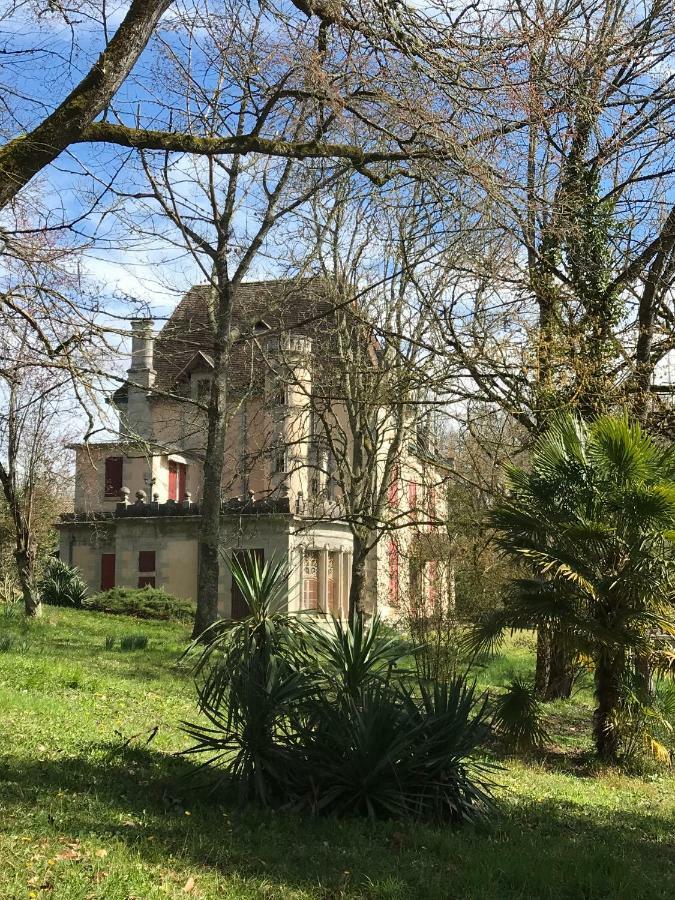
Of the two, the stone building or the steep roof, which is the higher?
the steep roof

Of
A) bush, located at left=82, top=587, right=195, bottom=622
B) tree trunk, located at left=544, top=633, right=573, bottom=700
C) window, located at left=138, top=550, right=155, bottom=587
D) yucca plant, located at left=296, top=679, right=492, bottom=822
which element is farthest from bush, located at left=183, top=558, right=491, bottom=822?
window, located at left=138, top=550, right=155, bottom=587

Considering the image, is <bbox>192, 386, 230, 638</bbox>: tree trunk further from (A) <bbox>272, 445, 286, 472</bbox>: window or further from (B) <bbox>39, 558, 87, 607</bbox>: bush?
(B) <bbox>39, 558, 87, 607</bbox>: bush

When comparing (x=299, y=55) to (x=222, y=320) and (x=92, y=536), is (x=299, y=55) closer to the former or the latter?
(x=222, y=320)

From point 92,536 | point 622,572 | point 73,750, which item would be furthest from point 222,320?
point 92,536

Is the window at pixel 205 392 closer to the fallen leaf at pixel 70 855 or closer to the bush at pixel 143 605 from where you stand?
the bush at pixel 143 605

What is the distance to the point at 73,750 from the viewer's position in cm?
801

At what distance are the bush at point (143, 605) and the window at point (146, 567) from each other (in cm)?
466

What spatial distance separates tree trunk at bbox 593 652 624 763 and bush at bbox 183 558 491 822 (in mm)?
4732

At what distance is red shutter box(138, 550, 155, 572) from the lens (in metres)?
34.5

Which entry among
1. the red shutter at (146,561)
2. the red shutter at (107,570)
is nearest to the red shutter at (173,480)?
the red shutter at (107,570)

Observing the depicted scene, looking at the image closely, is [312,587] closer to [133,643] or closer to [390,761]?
[133,643]

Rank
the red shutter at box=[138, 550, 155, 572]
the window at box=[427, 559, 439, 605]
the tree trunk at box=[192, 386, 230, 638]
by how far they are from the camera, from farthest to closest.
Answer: the red shutter at box=[138, 550, 155, 572], the tree trunk at box=[192, 386, 230, 638], the window at box=[427, 559, 439, 605]

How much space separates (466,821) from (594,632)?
16.3 ft

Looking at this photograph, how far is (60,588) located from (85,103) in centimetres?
2486
